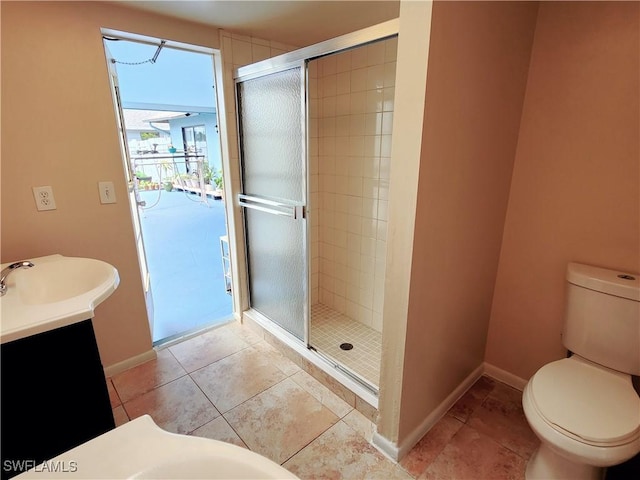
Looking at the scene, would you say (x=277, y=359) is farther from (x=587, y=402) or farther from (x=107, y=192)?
(x=587, y=402)

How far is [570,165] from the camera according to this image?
1.58 meters

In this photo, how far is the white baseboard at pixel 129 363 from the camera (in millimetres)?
2057

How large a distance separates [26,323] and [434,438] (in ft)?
5.78

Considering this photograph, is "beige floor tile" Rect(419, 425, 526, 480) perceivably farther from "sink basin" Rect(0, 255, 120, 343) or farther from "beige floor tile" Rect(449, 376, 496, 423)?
"sink basin" Rect(0, 255, 120, 343)

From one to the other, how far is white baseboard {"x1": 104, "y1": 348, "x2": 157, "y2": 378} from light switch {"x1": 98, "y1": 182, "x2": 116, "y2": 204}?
104cm

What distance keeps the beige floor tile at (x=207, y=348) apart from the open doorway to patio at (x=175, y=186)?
14cm

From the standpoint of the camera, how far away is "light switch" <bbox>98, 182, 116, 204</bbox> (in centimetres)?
183

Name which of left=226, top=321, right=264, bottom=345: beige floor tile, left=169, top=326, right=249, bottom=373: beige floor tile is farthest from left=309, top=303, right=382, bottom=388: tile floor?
left=169, top=326, right=249, bottom=373: beige floor tile

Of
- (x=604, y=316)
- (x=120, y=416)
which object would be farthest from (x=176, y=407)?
(x=604, y=316)

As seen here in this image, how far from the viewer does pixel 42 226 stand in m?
1.68

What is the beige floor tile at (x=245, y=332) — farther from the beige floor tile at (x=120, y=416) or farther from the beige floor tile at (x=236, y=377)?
the beige floor tile at (x=120, y=416)

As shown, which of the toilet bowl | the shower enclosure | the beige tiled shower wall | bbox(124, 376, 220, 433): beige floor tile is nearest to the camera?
the toilet bowl

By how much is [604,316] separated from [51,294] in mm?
2445

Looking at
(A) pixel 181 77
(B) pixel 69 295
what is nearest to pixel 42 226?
(B) pixel 69 295
